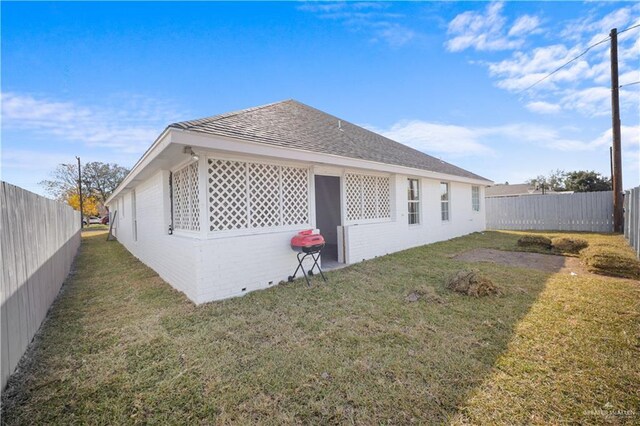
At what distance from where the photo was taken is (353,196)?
298 inches

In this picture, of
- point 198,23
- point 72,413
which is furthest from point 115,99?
point 72,413

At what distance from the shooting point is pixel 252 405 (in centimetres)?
211

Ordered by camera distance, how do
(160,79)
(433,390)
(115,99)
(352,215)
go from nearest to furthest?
(433,390) → (352,215) → (160,79) → (115,99)

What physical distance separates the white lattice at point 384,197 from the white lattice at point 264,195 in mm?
4044

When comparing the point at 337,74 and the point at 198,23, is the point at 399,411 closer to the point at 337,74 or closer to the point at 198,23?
the point at 198,23

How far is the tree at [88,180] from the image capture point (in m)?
34.3

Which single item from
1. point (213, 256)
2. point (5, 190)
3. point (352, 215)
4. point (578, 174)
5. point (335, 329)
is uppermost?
point (578, 174)

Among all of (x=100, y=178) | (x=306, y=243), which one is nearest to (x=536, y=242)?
(x=306, y=243)

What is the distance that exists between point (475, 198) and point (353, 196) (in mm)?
9854

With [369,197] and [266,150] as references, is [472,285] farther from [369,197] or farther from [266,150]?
[266,150]

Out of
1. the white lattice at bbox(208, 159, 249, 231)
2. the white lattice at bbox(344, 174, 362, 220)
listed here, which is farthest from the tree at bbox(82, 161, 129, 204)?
the white lattice at bbox(208, 159, 249, 231)

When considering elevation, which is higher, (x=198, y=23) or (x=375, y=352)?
(x=198, y=23)

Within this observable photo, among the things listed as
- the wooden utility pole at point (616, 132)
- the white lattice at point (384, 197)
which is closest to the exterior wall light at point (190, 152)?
the white lattice at point (384, 197)

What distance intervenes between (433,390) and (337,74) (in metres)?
10.5
